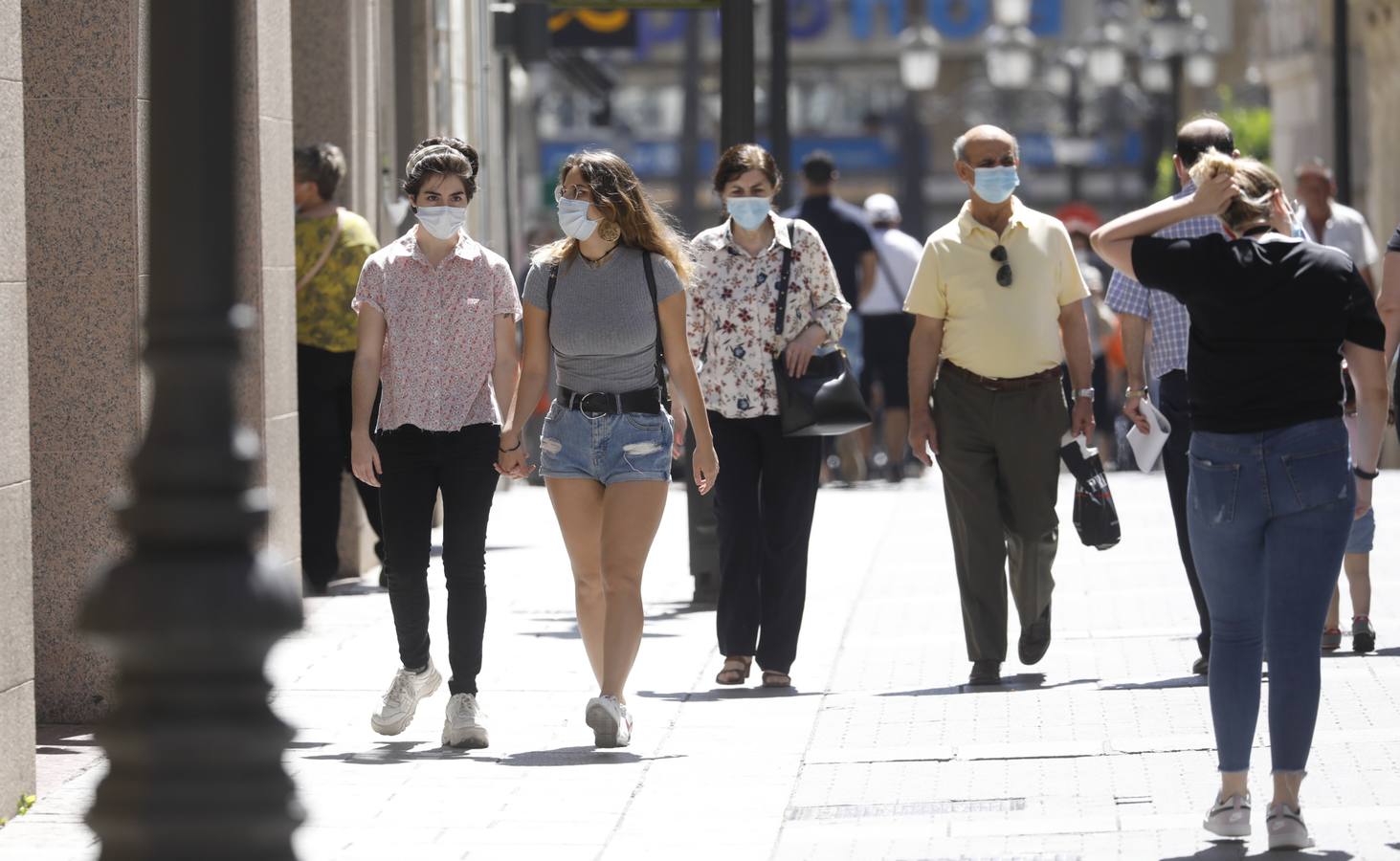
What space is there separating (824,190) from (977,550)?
6.97m

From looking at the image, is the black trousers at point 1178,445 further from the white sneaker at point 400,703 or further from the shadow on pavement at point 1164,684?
the white sneaker at point 400,703

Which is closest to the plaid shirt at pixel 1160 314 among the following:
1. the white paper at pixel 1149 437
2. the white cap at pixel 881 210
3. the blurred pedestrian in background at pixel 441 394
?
the white paper at pixel 1149 437

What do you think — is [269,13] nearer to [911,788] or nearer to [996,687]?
[996,687]

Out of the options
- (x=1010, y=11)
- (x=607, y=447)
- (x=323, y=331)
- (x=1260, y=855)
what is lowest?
(x=1260, y=855)

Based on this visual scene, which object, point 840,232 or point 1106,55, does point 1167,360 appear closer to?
point 840,232

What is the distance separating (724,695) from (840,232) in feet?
24.7

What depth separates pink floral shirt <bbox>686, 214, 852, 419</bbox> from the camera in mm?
8789

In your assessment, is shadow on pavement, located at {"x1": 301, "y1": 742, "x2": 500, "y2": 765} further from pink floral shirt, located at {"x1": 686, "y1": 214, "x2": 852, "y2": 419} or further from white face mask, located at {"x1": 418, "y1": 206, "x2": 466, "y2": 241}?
pink floral shirt, located at {"x1": 686, "y1": 214, "x2": 852, "y2": 419}

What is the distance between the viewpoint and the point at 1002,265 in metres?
8.65

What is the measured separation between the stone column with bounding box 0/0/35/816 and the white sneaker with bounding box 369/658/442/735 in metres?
1.30

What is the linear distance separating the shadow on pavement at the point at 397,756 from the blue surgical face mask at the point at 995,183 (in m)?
2.56

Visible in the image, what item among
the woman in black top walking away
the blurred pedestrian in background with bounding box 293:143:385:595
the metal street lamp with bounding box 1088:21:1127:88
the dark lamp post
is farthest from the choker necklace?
the metal street lamp with bounding box 1088:21:1127:88

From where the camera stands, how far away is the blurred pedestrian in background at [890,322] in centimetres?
1708

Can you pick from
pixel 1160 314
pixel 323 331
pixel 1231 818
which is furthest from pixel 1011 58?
pixel 1231 818
